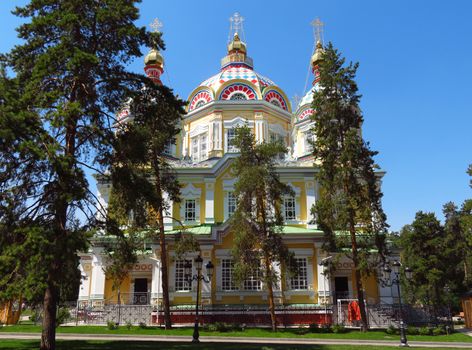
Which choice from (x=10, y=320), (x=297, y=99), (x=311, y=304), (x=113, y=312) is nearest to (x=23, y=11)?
(x=113, y=312)

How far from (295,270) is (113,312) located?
34.9ft

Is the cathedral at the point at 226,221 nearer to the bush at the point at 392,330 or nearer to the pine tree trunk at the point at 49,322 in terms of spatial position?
the bush at the point at 392,330

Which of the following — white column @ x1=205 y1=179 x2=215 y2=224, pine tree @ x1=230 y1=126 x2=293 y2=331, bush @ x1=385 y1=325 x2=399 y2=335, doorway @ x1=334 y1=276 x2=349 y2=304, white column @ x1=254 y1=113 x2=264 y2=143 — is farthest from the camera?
white column @ x1=254 y1=113 x2=264 y2=143

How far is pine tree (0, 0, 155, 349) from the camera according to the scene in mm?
Answer: 11477

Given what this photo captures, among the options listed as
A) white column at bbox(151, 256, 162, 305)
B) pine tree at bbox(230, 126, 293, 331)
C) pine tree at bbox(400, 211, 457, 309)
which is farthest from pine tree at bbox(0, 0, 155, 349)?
pine tree at bbox(400, 211, 457, 309)

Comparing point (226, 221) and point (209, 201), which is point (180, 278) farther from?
point (209, 201)

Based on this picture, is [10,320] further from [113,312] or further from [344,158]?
[344,158]

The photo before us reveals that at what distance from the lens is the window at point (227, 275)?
2711 cm

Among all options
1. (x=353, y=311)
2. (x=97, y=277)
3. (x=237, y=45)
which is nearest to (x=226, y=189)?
(x=97, y=277)

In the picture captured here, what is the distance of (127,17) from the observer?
1406 cm

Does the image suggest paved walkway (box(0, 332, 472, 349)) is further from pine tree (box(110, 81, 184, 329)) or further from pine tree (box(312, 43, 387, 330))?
pine tree (box(110, 81, 184, 329))

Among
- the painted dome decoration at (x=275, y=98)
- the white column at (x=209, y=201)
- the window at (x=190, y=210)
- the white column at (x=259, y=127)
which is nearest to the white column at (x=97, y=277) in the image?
the window at (x=190, y=210)

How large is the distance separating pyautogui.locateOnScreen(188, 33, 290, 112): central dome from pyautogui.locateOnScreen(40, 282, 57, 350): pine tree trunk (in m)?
25.2

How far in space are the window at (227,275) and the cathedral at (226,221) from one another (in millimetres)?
62
